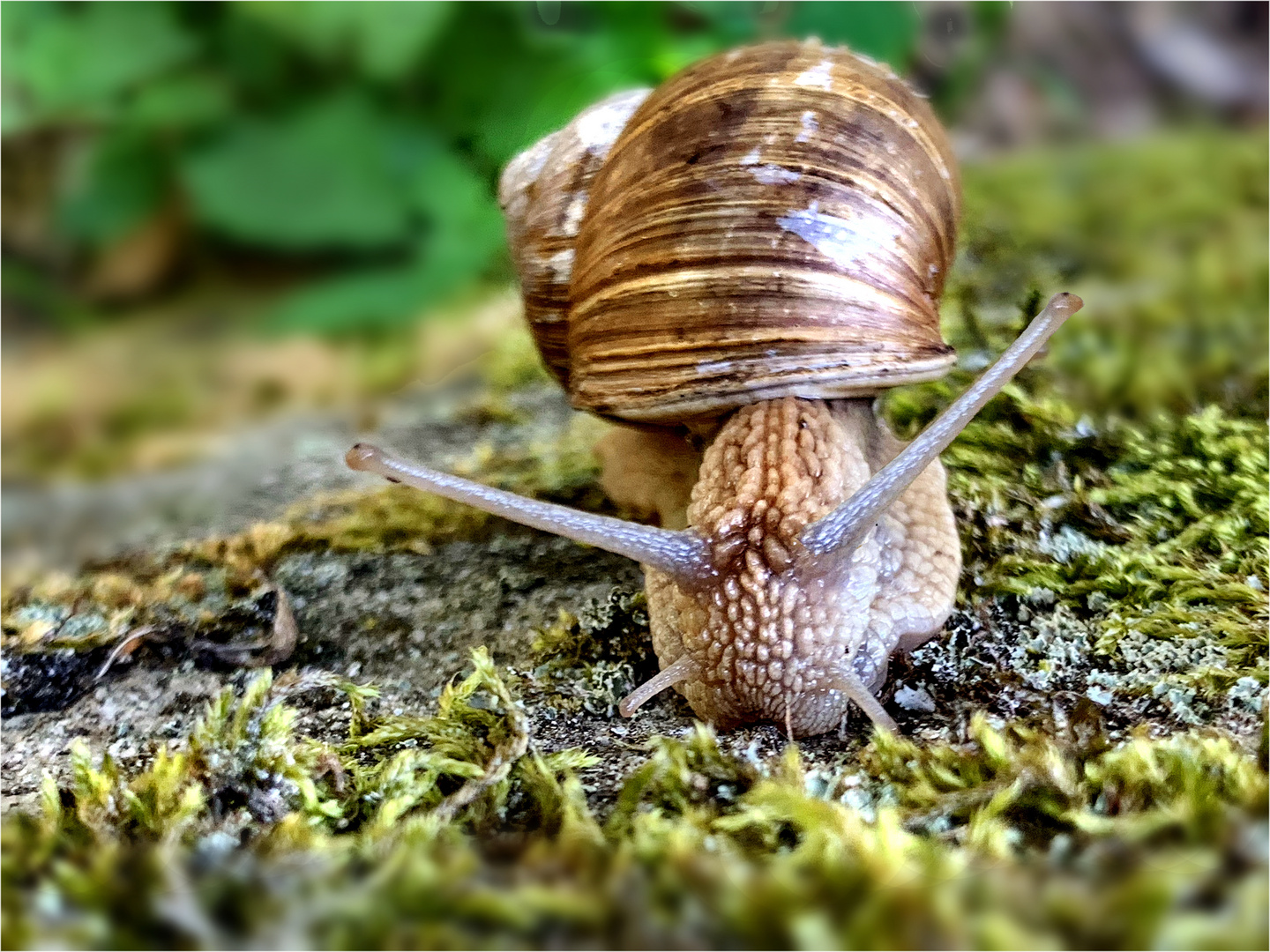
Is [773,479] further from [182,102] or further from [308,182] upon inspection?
[182,102]

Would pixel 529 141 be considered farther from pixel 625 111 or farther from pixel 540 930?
pixel 540 930

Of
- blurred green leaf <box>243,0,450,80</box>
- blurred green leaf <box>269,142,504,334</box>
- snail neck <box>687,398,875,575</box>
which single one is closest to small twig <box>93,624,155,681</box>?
snail neck <box>687,398,875,575</box>

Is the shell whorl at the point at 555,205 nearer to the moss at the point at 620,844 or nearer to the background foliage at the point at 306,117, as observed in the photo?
the background foliage at the point at 306,117

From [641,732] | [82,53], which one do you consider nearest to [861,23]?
[82,53]

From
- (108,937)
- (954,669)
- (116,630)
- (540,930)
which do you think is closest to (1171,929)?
(540,930)

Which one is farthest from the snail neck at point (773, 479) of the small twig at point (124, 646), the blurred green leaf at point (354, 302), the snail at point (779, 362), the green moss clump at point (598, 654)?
the blurred green leaf at point (354, 302)

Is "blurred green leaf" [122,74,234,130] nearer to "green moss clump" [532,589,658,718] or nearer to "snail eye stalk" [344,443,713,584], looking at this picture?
"snail eye stalk" [344,443,713,584]

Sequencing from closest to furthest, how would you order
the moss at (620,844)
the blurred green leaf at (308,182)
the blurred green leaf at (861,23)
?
the moss at (620,844), the blurred green leaf at (308,182), the blurred green leaf at (861,23)
